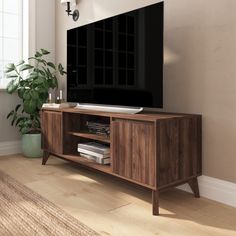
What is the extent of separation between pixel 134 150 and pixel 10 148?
Result: 2.00 metres

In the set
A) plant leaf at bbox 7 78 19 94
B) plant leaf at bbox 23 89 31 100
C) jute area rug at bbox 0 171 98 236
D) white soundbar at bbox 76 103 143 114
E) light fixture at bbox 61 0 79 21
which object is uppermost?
light fixture at bbox 61 0 79 21

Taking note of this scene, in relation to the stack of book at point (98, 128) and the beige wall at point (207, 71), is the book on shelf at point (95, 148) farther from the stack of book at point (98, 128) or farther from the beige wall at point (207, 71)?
the beige wall at point (207, 71)

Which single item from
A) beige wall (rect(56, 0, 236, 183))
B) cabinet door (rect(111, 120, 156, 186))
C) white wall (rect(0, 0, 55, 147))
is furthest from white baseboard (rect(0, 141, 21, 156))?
beige wall (rect(56, 0, 236, 183))

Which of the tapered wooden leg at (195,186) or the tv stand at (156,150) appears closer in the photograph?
the tv stand at (156,150)

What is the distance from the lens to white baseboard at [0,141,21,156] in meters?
3.30

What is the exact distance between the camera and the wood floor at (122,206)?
1.56 metres

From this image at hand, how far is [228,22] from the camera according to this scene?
1.86m

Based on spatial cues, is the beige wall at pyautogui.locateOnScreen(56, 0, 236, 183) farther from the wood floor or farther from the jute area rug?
the jute area rug

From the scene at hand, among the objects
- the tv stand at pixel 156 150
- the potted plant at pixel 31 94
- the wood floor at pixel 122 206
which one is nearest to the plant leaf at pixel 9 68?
the potted plant at pixel 31 94

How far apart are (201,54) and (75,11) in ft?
5.67

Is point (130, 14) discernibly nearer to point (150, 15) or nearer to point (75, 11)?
point (150, 15)

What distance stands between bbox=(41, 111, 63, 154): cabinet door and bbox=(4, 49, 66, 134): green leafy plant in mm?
342

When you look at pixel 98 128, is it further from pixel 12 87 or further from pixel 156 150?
pixel 12 87

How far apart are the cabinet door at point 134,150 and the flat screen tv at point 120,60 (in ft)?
0.90
